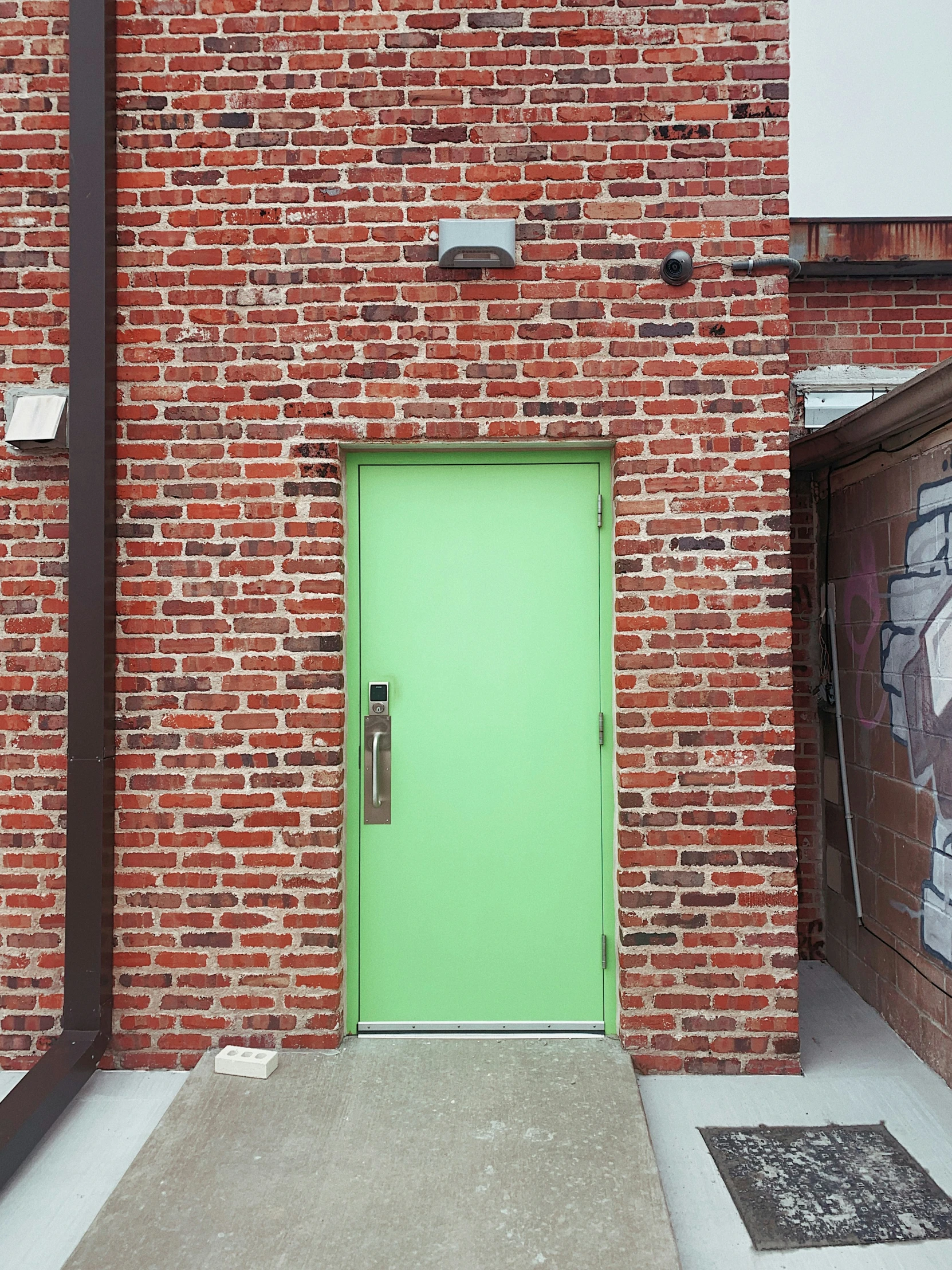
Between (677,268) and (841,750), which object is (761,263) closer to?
(677,268)

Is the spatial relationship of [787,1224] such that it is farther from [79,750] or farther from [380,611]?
[79,750]

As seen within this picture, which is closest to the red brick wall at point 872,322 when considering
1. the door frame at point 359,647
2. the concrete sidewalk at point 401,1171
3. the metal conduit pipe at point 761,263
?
the metal conduit pipe at point 761,263

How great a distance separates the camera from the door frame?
3.36 metres

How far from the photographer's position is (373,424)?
3.26m

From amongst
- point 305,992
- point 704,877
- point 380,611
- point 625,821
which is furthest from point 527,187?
point 305,992

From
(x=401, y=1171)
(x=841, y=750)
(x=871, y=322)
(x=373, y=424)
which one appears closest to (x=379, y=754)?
(x=373, y=424)

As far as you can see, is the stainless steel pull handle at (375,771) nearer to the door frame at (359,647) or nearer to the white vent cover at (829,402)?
the door frame at (359,647)

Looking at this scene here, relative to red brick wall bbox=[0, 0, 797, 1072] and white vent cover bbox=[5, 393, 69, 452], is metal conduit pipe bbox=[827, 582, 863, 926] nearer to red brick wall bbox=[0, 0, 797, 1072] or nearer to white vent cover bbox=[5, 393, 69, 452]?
red brick wall bbox=[0, 0, 797, 1072]

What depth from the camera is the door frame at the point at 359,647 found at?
11.0 feet

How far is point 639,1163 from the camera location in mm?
2533

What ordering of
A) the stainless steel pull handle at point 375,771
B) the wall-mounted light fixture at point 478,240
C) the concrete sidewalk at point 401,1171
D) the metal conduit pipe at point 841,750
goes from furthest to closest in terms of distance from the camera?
the metal conduit pipe at point 841,750, the stainless steel pull handle at point 375,771, the wall-mounted light fixture at point 478,240, the concrete sidewalk at point 401,1171

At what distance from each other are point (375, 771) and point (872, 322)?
3.82m

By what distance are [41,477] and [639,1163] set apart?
10.7 feet

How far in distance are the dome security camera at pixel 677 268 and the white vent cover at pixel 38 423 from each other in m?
2.41
